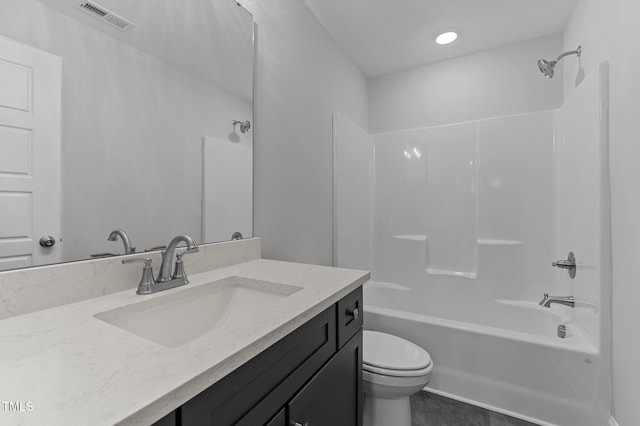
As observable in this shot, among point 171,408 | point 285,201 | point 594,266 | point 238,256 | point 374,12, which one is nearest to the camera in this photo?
point 171,408

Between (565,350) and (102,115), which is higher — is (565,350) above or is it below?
below

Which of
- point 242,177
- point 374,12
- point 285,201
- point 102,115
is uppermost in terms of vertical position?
point 374,12

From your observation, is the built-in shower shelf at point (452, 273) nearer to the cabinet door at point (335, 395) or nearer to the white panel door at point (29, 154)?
the cabinet door at point (335, 395)

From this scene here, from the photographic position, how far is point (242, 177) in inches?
54.3

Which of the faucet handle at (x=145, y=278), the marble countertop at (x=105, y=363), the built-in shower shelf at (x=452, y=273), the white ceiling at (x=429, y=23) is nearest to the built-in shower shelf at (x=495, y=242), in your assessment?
the built-in shower shelf at (x=452, y=273)

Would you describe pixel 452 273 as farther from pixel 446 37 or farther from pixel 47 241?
pixel 47 241

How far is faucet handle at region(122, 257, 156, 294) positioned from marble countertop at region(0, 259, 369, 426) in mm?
63

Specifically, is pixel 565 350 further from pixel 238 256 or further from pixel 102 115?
pixel 102 115

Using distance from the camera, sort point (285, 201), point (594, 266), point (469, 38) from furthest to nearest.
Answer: point (469, 38) < point (285, 201) < point (594, 266)

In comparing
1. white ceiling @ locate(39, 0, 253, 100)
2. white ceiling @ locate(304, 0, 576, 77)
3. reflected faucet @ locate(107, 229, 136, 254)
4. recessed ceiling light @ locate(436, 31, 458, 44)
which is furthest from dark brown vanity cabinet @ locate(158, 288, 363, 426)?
recessed ceiling light @ locate(436, 31, 458, 44)

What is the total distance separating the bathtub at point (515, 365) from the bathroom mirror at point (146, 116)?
129 centimetres

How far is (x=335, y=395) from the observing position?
3.04ft

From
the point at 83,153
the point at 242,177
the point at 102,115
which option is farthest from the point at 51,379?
the point at 242,177

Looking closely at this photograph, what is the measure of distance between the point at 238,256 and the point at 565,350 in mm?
1713
